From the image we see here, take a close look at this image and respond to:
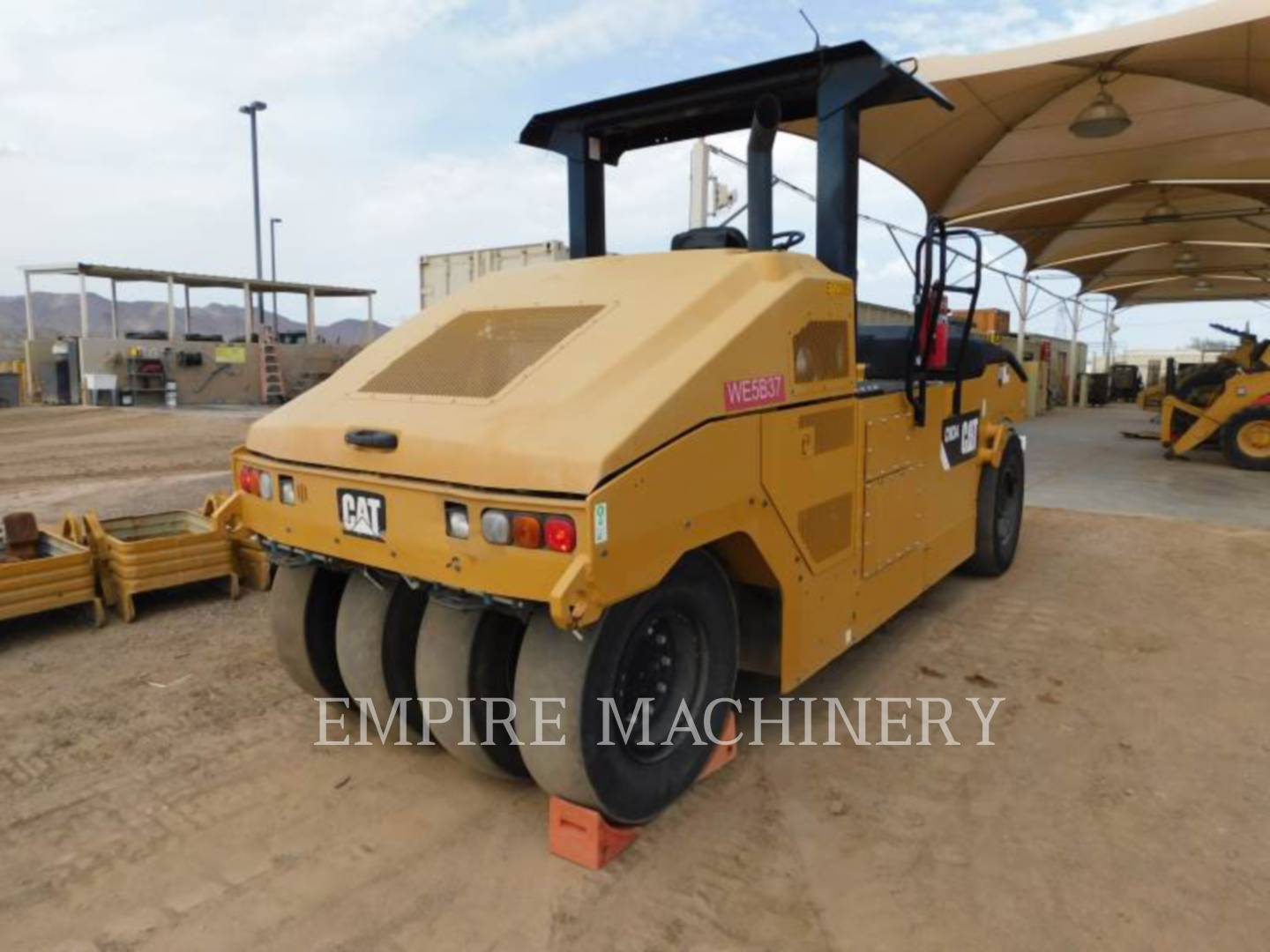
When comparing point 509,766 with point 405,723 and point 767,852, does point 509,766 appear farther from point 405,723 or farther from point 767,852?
point 767,852

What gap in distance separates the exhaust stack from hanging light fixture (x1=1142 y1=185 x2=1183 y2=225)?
56.8 ft

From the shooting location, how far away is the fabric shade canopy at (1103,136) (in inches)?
378

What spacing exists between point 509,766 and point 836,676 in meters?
1.87

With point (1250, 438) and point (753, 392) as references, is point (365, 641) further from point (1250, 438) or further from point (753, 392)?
point (1250, 438)

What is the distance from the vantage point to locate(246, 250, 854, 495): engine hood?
2398 mm

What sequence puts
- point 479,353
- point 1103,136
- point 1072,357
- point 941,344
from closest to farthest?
point 479,353 < point 941,344 < point 1103,136 < point 1072,357

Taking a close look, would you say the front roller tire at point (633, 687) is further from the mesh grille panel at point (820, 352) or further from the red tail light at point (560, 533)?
the mesh grille panel at point (820, 352)

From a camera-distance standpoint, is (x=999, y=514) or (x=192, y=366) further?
(x=192, y=366)

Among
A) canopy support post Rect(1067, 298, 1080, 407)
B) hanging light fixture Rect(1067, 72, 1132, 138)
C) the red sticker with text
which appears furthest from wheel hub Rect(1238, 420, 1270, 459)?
canopy support post Rect(1067, 298, 1080, 407)

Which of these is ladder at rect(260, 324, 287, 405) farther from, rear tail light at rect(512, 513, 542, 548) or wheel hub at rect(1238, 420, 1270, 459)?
rear tail light at rect(512, 513, 542, 548)

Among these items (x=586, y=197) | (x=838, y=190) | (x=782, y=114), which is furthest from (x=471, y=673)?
(x=782, y=114)

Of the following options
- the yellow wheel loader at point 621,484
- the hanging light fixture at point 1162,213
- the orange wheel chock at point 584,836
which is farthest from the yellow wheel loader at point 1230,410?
the orange wheel chock at point 584,836

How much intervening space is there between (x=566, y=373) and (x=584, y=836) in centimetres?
142

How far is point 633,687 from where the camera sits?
2818 mm
